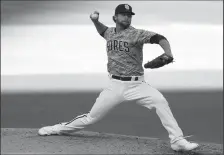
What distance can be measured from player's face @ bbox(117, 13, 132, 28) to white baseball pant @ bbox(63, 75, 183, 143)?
0.70 meters

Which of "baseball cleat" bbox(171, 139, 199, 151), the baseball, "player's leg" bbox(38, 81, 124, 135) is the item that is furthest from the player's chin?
"baseball cleat" bbox(171, 139, 199, 151)

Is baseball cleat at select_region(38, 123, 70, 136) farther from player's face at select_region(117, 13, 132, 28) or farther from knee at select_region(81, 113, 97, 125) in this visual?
player's face at select_region(117, 13, 132, 28)

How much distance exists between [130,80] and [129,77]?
40mm

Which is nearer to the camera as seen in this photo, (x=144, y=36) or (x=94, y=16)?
(x=144, y=36)

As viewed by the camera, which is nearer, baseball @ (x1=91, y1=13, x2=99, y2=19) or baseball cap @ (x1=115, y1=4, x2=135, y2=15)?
baseball cap @ (x1=115, y1=4, x2=135, y2=15)

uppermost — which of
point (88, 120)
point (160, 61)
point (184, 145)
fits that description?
point (160, 61)

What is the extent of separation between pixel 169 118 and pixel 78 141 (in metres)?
1.25

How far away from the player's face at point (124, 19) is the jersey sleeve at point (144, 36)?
22 cm

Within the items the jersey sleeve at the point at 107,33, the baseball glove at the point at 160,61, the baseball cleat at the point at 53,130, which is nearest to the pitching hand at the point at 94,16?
the jersey sleeve at the point at 107,33

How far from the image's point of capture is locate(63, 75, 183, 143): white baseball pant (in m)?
6.36

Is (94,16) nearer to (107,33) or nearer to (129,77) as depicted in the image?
(107,33)

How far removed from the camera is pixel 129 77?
643 cm

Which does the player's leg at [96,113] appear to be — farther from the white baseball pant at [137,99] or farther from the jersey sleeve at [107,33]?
the jersey sleeve at [107,33]

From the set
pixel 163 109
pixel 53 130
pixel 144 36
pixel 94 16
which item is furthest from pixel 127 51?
pixel 53 130
